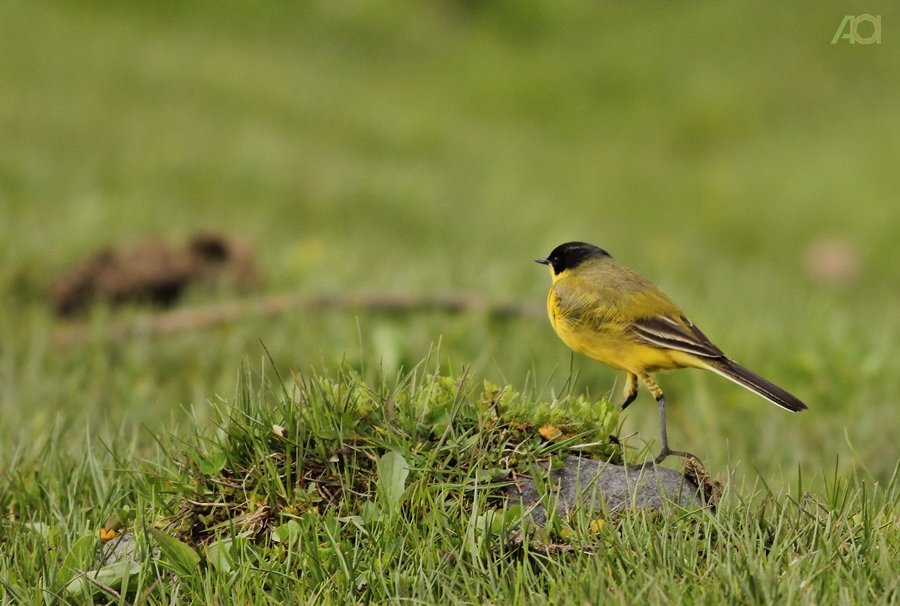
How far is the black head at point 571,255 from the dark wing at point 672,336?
1.25 ft

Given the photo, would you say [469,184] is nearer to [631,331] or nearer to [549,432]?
[631,331]

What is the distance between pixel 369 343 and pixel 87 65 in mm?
8675

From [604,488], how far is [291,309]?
3415mm

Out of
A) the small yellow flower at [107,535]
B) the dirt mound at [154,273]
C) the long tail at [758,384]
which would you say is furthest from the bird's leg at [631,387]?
the dirt mound at [154,273]

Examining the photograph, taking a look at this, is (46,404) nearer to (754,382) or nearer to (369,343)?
(369,343)

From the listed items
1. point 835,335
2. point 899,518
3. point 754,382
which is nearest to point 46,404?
point 754,382

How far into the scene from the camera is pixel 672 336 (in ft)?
10.9

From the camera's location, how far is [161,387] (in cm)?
522

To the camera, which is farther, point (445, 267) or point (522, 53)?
point (522, 53)

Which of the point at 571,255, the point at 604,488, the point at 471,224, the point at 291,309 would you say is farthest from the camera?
the point at 471,224

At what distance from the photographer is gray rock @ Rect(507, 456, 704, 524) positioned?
2.80m

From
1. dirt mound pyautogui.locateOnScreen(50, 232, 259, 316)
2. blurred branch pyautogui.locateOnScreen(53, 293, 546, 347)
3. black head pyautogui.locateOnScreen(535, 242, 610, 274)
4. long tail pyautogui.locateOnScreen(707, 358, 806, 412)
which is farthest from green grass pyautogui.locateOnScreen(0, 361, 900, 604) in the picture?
dirt mound pyautogui.locateOnScreen(50, 232, 259, 316)

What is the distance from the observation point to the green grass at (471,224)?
108 inches

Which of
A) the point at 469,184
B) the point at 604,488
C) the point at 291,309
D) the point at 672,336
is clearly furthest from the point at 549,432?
the point at 469,184
